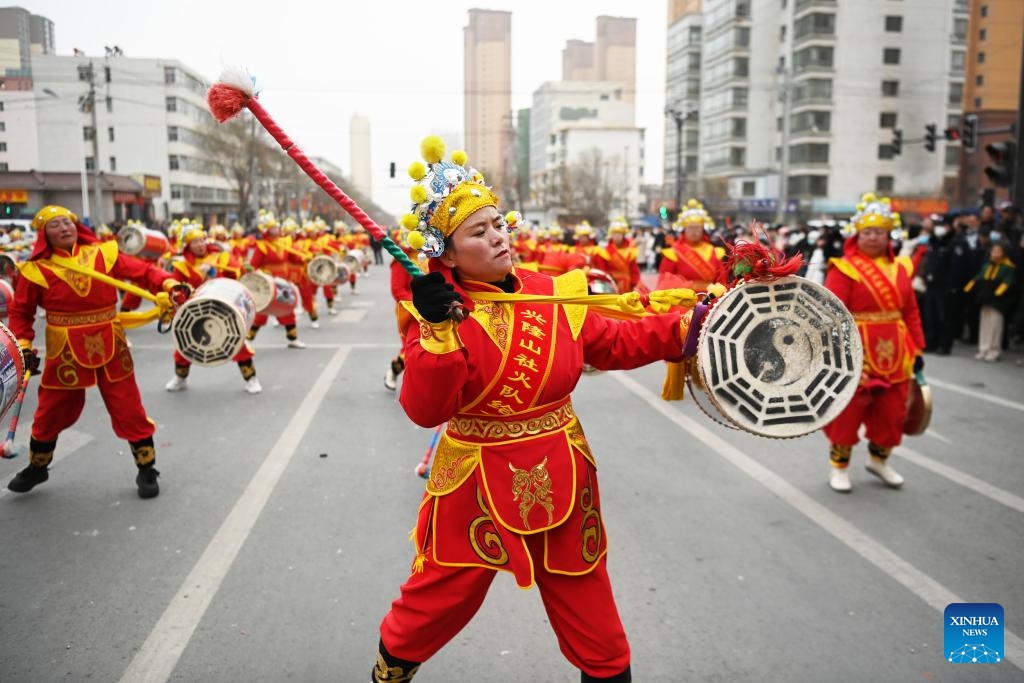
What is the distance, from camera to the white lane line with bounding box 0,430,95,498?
21.2ft

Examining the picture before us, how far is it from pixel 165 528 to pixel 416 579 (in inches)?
119

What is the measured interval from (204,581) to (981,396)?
8.49m

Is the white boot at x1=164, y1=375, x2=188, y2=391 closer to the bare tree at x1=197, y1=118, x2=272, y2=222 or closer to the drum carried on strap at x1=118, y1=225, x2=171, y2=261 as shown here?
the drum carried on strap at x1=118, y1=225, x2=171, y2=261

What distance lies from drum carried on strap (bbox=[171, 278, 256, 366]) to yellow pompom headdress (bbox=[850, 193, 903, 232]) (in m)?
4.95

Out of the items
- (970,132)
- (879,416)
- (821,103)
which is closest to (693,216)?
(879,416)

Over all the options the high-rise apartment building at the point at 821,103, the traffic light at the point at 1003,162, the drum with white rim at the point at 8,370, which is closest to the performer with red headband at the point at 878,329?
the drum with white rim at the point at 8,370

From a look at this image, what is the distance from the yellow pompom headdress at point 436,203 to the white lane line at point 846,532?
10.4 ft

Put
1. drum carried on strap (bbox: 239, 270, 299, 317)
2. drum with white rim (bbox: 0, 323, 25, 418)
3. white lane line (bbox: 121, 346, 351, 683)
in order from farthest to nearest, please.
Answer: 1. drum carried on strap (bbox: 239, 270, 299, 317)
2. drum with white rim (bbox: 0, 323, 25, 418)
3. white lane line (bbox: 121, 346, 351, 683)

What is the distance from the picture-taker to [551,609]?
9.14 feet

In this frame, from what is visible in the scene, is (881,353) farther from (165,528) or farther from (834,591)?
(165,528)

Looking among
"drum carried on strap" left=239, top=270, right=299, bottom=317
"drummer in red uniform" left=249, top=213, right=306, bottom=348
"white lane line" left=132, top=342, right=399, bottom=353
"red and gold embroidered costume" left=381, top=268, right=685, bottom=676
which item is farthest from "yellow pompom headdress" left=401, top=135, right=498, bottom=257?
"drummer in red uniform" left=249, top=213, right=306, bottom=348

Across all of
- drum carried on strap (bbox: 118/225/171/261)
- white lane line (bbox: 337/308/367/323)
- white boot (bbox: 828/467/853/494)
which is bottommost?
white boot (bbox: 828/467/853/494)

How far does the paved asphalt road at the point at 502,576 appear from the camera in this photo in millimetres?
3590

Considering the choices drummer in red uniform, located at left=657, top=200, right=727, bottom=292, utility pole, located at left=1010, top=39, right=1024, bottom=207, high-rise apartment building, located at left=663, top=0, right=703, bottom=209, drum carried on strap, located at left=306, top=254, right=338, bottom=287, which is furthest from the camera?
high-rise apartment building, located at left=663, top=0, right=703, bottom=209
